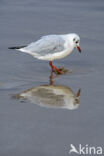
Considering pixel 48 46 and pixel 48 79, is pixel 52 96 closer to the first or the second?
pixel 48 79

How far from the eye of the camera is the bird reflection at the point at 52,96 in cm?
618

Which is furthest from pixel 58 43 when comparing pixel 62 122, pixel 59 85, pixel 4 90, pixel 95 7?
pixel 95 7

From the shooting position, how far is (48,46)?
737cm

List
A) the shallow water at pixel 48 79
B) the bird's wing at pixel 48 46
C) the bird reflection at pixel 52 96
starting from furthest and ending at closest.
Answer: the bird's wing at pixel 48 46
the bird reflection at pixel 52 96
the shallow water at pixel 48 79

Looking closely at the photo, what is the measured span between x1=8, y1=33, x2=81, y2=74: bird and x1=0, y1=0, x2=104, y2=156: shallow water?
9.4 inches

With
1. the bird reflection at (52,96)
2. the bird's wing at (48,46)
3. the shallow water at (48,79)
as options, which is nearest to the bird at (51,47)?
the bird's wing at (48,46)

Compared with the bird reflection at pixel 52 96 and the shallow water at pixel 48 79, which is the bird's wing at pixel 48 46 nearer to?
the shallow water at pixel 48 79

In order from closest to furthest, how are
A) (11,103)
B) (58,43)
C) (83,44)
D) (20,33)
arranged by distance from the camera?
(11,103), (58,43), (83,44), (20,33)

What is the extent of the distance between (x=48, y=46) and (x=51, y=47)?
49mm

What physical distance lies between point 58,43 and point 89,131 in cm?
229

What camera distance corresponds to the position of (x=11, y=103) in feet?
20.3

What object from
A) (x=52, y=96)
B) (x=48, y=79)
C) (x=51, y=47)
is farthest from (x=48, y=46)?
(x=52, y=96)

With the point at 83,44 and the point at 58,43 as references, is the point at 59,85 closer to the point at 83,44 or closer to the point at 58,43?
the point at 58,43

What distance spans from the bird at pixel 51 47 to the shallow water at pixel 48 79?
0.24 m
